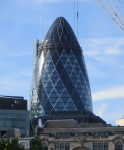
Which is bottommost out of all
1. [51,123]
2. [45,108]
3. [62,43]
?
[51,123]

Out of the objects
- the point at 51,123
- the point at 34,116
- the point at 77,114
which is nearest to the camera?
the point at 51,123

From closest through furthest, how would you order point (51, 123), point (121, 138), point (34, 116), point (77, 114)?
point (121, 138)
point (51, 123)
point (77, 114)
point (34, 116)

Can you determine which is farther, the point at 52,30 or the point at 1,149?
the point at 52,30

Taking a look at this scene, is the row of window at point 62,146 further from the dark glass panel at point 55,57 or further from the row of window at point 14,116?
the dark glass panel at point 55,57

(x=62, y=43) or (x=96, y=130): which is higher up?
(x=62, y=43)

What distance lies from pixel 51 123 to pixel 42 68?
84.6m

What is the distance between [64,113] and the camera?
172 metres

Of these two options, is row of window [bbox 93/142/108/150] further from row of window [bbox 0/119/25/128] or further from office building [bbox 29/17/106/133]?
office building [bbox 29/17/106/133]

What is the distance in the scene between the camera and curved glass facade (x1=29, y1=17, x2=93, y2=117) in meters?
181

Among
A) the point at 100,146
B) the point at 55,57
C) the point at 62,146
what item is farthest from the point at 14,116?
the point at 55,57

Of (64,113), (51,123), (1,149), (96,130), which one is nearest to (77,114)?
(64,113)

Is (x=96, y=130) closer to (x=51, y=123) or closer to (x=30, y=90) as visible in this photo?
(x=51, y=123)

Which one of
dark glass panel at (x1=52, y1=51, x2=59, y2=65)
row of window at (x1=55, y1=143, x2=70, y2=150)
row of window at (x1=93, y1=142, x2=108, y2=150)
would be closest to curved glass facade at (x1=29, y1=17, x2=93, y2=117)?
dark glass panel at (x1=52, y1=51, x2=59, y2=65)

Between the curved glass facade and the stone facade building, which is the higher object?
the curved glass facade
